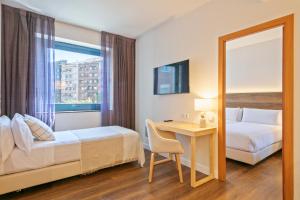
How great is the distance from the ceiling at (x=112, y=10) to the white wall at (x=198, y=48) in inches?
10.2

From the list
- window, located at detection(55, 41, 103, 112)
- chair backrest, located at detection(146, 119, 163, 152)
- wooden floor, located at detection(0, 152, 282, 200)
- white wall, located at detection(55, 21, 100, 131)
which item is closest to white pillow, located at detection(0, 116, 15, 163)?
wooden floor, located at detection(0, 152, 282, 200)

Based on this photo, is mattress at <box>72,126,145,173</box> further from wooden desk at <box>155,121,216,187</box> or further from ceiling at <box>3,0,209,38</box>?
ceiling at <box>3,0,209,38</box>

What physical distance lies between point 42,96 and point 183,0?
115 inches

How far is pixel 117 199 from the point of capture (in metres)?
2.04

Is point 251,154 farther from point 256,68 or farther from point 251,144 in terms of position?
point 256,68

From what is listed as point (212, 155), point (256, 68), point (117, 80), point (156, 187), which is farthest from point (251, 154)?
point (117, 80)

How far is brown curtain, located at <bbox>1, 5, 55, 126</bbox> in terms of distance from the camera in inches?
109

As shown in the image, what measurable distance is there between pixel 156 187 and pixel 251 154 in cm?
171

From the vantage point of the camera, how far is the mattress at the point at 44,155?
2.01 metres

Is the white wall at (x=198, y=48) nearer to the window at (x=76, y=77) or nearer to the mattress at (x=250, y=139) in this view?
the mattress at (x=250, y=139)

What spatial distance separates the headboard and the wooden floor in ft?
6.00

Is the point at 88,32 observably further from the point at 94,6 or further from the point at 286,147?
the point at 286,147

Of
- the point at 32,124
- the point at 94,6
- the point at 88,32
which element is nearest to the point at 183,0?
the point at 94,6

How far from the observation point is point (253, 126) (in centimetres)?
363
